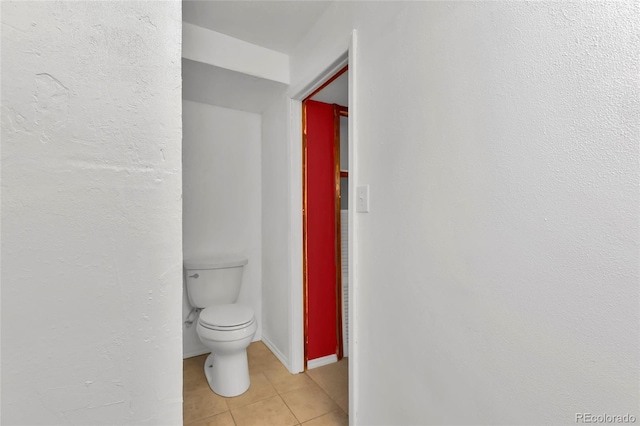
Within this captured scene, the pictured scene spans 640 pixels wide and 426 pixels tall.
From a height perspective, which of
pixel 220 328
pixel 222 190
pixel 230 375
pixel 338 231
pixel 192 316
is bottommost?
pixel 230 375

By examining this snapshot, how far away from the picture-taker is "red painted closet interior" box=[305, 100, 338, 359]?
207 centimetres

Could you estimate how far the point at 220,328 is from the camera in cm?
170

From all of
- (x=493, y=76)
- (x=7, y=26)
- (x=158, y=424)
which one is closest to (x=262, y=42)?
(x=493, y=76)

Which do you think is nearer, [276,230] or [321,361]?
[321,361]

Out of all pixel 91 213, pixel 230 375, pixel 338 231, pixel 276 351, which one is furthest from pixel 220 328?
pixel 91 213

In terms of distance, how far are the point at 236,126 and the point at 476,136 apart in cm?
194

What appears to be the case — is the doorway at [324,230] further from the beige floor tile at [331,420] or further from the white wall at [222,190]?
the white wall at [222,190]

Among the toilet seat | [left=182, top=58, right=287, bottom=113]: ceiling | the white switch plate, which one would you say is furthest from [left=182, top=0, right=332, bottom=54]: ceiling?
the toilet seat

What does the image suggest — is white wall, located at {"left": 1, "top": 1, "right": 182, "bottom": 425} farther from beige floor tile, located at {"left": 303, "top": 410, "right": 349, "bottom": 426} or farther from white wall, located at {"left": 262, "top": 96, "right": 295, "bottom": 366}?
white wall, located at {"left": 262, "top": 96, "right": 295, "bottom": 366}

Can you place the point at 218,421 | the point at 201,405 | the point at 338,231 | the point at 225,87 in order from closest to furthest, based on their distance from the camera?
the point at 218,421 → the point at 201,405 → the point at 225,87 → the point at 338,231

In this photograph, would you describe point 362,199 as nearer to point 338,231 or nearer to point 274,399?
point 338,231

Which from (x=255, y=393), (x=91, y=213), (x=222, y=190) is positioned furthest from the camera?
(x=222, y=190)

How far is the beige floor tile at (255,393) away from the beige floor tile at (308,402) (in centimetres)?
10

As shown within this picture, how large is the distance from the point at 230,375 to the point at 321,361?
25.7 inches
